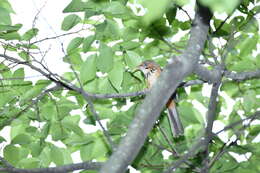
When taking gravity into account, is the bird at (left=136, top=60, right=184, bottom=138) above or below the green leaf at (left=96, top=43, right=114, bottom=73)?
below

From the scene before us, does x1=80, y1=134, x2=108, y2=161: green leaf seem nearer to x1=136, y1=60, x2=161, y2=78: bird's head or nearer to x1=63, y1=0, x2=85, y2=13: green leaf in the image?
x1=136, y1=60, x2=161, y2=78: bird's head

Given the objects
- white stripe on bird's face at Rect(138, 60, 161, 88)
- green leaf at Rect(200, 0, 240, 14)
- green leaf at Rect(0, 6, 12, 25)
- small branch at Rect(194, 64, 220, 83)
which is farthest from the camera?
white stripe on bird's face at Rect(138, 60, 161, 88)

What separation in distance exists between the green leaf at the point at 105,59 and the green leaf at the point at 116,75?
168mm

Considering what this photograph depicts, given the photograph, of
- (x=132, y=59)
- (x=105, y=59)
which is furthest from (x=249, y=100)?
(x=105, y=59)

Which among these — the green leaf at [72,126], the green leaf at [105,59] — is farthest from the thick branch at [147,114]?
the green leaf at [72,126]

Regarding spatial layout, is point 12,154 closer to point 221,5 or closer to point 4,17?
point 4,17

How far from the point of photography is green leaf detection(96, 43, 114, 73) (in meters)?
3.73

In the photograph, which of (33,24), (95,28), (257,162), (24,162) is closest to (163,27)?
(95,28)

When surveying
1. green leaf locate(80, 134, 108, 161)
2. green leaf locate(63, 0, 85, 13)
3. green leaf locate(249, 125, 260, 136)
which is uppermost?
green leaf locate(63, 0, 85, 13)

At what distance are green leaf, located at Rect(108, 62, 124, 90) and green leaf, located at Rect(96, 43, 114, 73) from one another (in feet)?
0.55

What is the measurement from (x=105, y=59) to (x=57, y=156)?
57.1 inches

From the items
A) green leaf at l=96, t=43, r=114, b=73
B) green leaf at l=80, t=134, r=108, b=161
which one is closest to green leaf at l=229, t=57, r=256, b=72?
green leaf at l=96, t=43, r=114, b=73

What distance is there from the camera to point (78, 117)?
4555mm

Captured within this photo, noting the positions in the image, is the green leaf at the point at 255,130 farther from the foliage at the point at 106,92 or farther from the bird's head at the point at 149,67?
the bird's head at the point at 149,67
